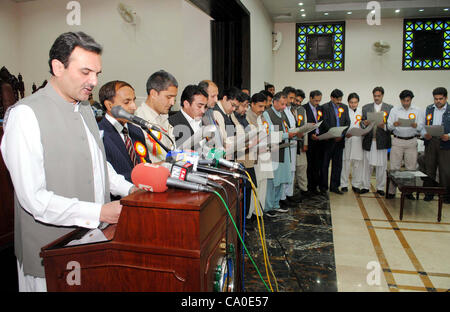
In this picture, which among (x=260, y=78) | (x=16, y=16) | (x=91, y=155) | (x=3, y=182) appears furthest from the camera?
(x=260, y=78)

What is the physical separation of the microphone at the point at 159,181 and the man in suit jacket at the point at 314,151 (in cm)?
439

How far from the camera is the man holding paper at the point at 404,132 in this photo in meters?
5.02

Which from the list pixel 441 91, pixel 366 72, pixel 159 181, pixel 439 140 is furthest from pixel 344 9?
pixel 159 181

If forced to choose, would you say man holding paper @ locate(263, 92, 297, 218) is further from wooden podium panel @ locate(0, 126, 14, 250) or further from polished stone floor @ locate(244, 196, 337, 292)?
wooden podium panel @ locate(0, 126, 14, 250)

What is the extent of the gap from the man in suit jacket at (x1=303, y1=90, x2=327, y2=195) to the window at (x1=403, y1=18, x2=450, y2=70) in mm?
5106

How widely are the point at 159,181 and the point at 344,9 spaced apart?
28.1 ft

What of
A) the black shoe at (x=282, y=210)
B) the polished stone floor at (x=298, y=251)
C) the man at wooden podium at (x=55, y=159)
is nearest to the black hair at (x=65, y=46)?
the man at wooden podium at (x=55, y=159)

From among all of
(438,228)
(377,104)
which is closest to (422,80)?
(377,104)

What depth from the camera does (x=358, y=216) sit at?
4.24 m

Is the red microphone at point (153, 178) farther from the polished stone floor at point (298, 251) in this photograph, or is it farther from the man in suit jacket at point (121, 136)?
the polished stone floor at point (298, 251)

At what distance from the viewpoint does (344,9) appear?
26.8ft

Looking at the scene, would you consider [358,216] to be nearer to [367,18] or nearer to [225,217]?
[225,217]

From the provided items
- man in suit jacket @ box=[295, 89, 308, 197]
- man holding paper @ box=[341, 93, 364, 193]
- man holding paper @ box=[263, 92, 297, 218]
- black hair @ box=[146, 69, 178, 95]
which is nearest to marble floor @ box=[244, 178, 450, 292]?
man holding paper @ box=[263, 92, 297, 218]
